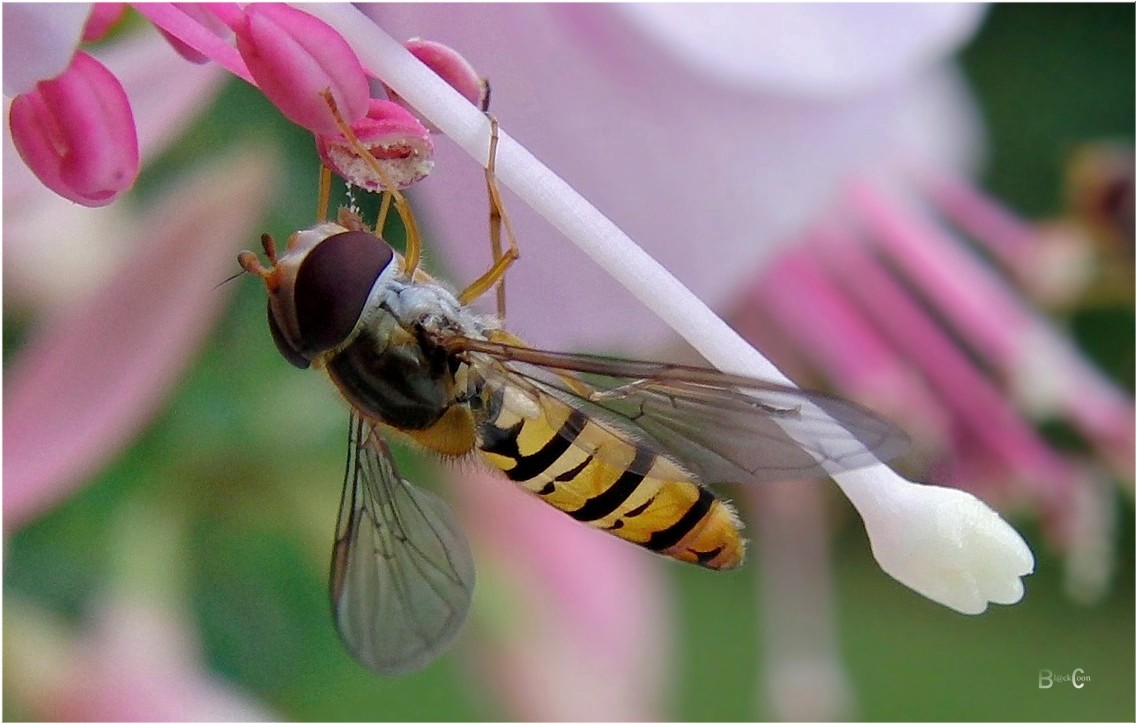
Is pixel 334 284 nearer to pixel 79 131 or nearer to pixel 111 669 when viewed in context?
pixel 79 131

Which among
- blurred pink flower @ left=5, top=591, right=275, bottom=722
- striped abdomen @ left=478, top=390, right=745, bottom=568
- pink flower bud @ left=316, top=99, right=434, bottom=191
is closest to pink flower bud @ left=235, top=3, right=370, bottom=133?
pink flower bud @ left=316, top=99, right=434, bottom=191

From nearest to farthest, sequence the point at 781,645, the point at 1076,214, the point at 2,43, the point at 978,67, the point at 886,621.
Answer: the point at 2,43 → the point at 1076,214 → the point at 781,645 → the point at 978,67 → the point at 886,621

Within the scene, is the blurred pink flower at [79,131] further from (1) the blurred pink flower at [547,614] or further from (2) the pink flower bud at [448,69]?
(1) the blurred pink flower at [547,614]

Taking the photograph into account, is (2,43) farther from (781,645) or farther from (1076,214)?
(781,645)

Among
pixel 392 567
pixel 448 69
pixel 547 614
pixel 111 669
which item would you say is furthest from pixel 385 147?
pixel 547 614

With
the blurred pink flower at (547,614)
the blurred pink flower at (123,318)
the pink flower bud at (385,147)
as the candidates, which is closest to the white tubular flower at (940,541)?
the pink flower bud at (385,147)

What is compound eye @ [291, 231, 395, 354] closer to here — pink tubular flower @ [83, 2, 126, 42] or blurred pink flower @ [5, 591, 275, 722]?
pink tubular flower @ [83, 2, 126, 42]

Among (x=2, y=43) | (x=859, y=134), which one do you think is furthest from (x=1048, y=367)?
(x=2, y=43)
